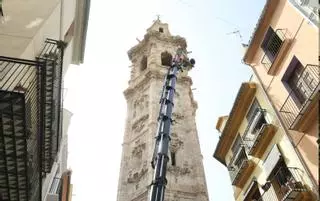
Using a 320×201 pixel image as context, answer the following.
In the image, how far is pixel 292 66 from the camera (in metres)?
10.6

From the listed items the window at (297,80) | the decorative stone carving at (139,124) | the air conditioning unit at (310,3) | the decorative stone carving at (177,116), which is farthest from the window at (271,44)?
the decorative stone carving at (139,124)

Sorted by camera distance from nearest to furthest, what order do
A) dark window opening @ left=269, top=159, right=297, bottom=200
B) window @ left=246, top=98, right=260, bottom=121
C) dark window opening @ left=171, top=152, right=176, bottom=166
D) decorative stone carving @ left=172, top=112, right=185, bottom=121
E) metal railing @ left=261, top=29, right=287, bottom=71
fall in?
dark window opening @ left=269, top=159, right=297, bottom=200
metal railing @ left=261, top=29, right=287, bottom=71
window @ left=246, top=98, right=260, bottom=121
dark window opening @ left=171, top=152, right=176, bottom=166
decorative stone carving @ left=172, top=112, right=185, bottom=121

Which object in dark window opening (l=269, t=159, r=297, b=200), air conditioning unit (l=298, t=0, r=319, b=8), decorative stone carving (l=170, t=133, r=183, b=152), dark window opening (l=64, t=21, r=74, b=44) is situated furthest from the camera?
decorative stone carving (l=170, t=133, r=183, b=152)

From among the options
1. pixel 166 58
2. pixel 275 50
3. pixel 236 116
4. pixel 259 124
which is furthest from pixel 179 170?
pixel 166 58

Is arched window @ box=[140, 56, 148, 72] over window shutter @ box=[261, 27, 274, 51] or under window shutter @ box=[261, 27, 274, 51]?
over

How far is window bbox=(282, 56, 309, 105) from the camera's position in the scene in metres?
9.89

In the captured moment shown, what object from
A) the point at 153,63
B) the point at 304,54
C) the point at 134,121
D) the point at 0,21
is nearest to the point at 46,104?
the point at 0,21

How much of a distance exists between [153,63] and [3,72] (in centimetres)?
2577

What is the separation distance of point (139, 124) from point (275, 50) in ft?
57.5

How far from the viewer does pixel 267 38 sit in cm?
1202

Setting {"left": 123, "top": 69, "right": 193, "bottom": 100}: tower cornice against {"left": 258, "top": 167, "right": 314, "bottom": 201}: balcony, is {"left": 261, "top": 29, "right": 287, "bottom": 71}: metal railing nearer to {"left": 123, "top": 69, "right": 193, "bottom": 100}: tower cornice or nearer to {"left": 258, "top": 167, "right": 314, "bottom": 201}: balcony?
{"left": 258, "top": 167, "right": 314, "bottom": 201}: balcony

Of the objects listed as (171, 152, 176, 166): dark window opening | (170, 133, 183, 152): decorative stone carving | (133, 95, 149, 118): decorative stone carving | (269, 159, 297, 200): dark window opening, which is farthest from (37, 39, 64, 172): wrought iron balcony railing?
(133, 95, 149, 118): decorative stone carving

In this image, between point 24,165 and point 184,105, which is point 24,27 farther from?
point 184,105

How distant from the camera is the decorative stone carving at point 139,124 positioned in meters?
27.8
